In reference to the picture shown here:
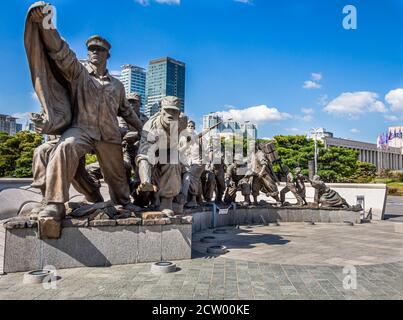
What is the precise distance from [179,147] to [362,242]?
16.7ft

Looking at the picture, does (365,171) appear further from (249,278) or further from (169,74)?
(249,278)

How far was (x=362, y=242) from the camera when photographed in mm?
7789

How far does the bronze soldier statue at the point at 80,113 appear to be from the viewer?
15.2ft

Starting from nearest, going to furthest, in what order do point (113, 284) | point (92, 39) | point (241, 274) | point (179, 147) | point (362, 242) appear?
point (113, 284), point (241, 274), point (92, 39), point (179, 147), point (362, 242)

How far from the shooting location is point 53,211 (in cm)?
461

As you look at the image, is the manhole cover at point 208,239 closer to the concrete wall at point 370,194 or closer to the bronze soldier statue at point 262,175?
the bronze soldier statue at point 262,175

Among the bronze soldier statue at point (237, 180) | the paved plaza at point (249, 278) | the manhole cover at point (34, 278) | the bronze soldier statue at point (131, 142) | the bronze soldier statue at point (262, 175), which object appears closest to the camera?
the paved plaza at point (249, 278)

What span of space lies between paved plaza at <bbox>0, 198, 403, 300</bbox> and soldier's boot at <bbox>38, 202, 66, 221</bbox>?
31.3 inches

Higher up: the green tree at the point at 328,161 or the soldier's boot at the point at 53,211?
the green tree at the point at 328,161

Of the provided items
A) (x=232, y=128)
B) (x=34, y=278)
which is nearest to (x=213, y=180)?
(x=34, y=278)

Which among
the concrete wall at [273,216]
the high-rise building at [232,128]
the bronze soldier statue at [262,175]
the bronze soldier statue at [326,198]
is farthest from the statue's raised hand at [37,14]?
the bronze soldier statue at [326,198]
